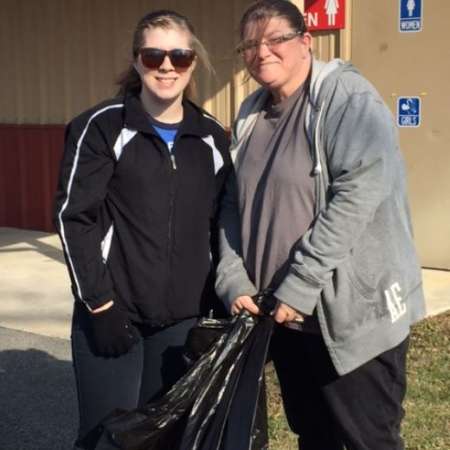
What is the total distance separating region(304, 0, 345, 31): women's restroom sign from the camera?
316 inches

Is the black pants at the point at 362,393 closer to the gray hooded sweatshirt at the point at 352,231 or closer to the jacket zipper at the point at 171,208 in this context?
the gray hooded sweatshirt at the point at 352,231

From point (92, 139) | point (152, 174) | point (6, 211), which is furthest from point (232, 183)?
point (6, 211)

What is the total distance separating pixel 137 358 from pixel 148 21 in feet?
3.83

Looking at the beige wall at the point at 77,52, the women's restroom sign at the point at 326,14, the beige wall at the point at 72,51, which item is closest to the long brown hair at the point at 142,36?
the women's restroom sign at the point at 326,14

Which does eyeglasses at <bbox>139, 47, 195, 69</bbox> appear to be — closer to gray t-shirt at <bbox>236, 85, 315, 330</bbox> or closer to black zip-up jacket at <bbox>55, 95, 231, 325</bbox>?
black zip-up jacket at <bbox>55, 95, 231, 325</bbox>

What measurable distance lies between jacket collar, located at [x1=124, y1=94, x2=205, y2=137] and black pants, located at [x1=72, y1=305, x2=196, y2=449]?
656 mm

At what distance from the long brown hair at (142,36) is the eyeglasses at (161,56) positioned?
0.17 feet

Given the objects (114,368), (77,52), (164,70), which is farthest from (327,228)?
(77,52)

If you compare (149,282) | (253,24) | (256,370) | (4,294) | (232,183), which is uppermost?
(253,24)

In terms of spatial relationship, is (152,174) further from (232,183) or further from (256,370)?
(256,370)

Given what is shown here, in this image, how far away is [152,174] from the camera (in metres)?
3.22

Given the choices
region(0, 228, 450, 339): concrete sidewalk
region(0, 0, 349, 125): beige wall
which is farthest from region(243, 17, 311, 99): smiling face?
region(0, 0, 349, 125): beige wall

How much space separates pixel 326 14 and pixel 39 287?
335 cm

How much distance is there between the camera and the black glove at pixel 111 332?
3.19 meters
